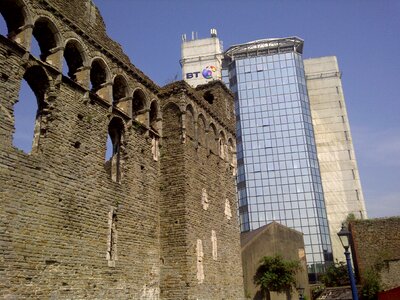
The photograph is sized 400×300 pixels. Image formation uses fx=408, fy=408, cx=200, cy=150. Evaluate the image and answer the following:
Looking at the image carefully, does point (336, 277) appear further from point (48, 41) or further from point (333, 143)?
point (333, 143)

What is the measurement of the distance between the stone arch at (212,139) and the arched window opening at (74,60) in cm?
686

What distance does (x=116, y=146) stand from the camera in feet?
42.5

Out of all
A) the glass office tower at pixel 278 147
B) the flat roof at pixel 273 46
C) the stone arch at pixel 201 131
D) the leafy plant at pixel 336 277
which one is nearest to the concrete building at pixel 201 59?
the glass office tower at pixel 278 147

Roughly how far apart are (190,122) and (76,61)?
5268mm

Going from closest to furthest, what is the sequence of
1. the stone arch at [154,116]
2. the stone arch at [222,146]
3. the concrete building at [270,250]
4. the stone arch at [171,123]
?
the stone arch at [171,123], the stone arch at [154,116], the stone arch at [222,146], the concrete building at [270,250]

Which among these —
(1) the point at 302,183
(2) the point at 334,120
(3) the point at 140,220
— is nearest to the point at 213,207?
(3) the point at 140,220

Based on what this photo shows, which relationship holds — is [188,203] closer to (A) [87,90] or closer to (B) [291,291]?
(A) [87,90]

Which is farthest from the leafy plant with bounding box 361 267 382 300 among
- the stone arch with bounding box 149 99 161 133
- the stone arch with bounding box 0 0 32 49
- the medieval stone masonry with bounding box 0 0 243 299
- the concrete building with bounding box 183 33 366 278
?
the concrete building with bounding box 183 33 366 278

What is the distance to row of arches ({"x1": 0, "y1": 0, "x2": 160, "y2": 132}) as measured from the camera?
32.8ft

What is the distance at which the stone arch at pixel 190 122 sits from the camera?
15.3 metres

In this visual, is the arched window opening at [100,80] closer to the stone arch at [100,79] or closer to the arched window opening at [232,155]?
the stone arch at [100,79]

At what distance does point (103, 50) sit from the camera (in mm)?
12734

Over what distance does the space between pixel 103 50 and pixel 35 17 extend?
2.74m

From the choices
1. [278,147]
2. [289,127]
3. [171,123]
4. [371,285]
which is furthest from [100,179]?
[289,127]
